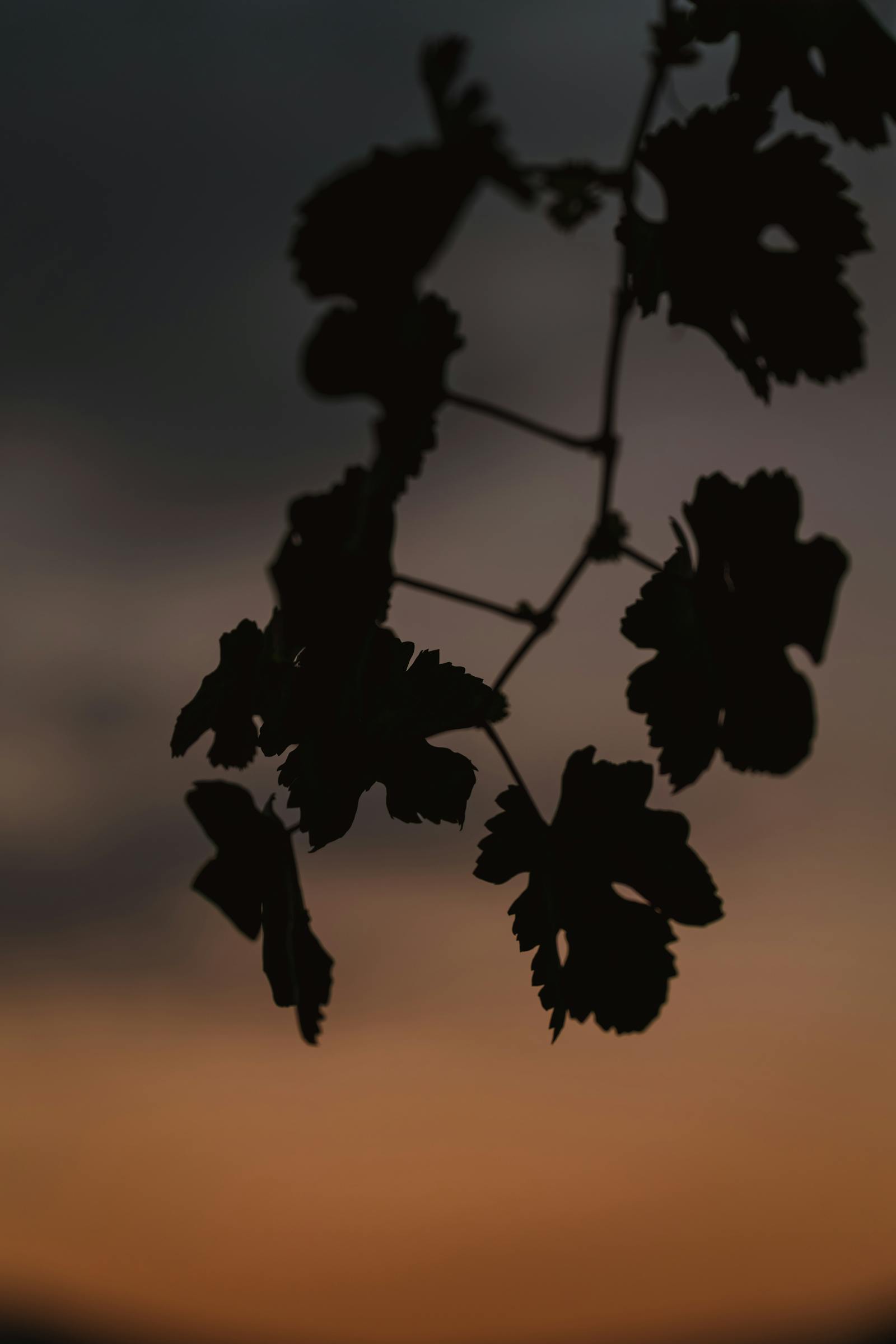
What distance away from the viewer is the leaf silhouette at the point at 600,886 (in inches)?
80.3

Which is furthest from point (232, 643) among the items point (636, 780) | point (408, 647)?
point (636, 780)

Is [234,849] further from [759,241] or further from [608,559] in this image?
[759,241]

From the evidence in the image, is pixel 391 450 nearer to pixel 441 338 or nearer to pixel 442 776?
pixel 441 338

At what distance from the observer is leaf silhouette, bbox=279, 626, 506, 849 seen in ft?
6.70

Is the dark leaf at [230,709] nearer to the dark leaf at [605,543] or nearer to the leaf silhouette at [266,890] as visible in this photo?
the leaf silhouette at [266,890]

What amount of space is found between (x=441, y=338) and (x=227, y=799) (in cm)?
87

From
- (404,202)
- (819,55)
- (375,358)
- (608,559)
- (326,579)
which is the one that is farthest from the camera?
(819,55)

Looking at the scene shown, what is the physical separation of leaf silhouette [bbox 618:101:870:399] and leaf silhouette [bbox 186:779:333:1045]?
1.03 metres

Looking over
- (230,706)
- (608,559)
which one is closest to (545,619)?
(608,559)

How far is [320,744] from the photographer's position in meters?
2.06

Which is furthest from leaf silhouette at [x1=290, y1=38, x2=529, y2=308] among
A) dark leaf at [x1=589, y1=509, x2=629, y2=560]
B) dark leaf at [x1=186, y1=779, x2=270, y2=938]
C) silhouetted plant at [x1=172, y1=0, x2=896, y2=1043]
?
dark leaf at [x1=186, y1=779, x2=270, y2=938]

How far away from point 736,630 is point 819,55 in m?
0.95

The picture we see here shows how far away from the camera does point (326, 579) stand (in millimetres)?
1793

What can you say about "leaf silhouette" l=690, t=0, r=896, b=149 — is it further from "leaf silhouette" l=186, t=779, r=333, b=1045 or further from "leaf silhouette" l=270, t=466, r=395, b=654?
"leaf silhouette" l=186, t=779, r=333, b=1045
